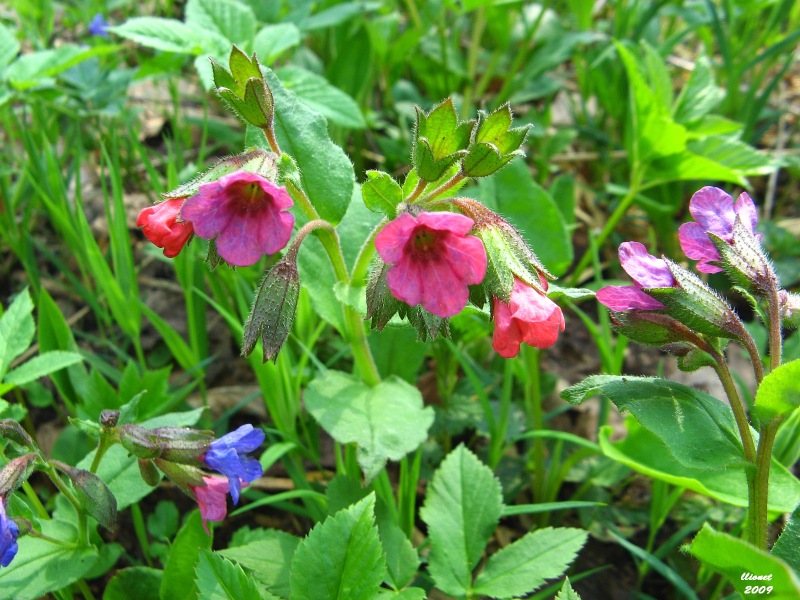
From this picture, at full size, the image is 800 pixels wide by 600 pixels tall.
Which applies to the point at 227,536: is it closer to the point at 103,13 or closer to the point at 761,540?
the point at 761,540

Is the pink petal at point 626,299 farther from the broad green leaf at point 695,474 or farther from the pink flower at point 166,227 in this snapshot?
the pink flower at point 166,227

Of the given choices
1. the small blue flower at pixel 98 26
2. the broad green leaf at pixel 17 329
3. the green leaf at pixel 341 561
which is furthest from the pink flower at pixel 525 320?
the small blue flower at pixel 98 26

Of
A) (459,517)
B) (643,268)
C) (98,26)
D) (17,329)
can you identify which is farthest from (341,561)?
(98,26)

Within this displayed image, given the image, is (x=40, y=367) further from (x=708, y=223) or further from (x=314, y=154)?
(x=708, y=223)

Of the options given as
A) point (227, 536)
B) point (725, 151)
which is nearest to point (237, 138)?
point (227, 536)

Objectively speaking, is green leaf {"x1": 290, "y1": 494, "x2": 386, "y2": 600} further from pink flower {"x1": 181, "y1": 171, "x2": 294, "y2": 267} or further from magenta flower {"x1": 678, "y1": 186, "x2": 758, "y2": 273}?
magenta flower {"x1": 678, "y1": 186, "x2": 758, "y2": 273}
